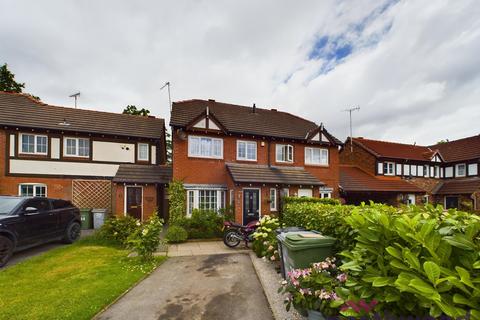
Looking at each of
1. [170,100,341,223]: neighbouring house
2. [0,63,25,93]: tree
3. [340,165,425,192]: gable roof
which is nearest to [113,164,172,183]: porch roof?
[170,100,341,223]: neighbouring house

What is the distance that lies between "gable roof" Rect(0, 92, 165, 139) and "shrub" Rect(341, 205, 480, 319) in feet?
55.9

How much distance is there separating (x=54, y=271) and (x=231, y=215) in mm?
8387

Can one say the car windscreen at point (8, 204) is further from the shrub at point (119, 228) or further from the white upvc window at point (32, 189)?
the white upvc window at point (32, 189)

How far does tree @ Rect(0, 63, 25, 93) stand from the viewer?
25750mm

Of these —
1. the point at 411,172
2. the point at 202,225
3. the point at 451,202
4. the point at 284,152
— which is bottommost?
the point at 451,202

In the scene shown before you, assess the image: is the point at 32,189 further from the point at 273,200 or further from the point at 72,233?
the point at 273,200

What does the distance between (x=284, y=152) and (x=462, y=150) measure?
23.5m

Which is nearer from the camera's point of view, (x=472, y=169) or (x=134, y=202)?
(x=134, y=202)

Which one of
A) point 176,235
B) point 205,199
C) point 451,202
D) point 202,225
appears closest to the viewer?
point 176,235

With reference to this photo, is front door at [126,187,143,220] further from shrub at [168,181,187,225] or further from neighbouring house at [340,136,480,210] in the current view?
neighbouring house at [340,136,480,210]

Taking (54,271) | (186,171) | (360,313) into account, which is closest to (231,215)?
(186,171)

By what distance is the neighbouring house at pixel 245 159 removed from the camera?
48.5 feet

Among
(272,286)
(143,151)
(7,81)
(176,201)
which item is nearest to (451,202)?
(176,201)

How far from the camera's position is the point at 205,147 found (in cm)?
1558
